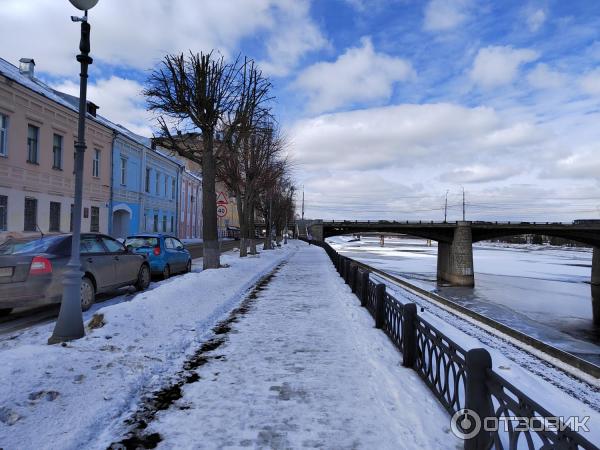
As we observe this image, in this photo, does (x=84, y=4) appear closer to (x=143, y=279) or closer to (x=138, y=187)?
(x=143, y=279)

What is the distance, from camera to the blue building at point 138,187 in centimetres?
2705

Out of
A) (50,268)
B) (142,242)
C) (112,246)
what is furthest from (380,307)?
(142,242)

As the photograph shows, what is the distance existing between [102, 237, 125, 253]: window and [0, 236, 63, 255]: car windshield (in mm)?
1311

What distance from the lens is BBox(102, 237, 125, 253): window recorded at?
891cm

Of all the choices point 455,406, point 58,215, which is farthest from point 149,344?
point 58,215

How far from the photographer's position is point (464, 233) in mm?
44812

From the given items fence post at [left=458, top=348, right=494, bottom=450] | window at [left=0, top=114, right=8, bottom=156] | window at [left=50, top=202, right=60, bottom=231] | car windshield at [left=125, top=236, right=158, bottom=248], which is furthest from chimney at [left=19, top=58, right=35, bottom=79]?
fence post at [left=458, top=348, right=494, bottom=450]

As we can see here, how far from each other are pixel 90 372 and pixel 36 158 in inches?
745

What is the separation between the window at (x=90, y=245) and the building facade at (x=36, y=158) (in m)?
11.3

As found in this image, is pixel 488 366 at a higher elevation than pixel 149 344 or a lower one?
higher

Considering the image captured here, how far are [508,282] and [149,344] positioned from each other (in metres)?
37.2

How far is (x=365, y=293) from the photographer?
30.7 feet

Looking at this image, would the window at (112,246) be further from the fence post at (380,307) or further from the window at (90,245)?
the fence post at (380,307)

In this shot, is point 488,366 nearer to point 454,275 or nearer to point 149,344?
point 149,344
